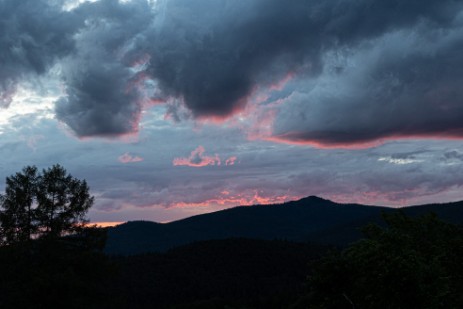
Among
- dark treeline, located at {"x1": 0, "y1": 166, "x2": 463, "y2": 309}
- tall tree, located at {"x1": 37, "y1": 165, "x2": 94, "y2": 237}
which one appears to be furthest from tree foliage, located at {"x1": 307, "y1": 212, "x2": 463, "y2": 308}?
tall tree, located at {"x1": 37, "y1": 165, "x2": 94, "y2": 237}

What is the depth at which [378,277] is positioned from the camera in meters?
21.1

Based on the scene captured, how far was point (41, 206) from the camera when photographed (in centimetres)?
3562

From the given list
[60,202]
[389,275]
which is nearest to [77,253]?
[60,202]

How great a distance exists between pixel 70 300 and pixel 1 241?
7.01 meters

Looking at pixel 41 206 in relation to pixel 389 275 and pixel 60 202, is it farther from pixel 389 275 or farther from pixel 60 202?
pixel 389 275

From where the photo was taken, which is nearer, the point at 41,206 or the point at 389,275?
the point at 389,275

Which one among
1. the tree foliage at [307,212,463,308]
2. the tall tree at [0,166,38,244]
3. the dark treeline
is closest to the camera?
the tree foliage at [307,212,463,308]

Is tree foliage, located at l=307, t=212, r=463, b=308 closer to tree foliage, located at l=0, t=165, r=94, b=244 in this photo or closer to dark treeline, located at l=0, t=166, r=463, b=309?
dark treeline, located at l=0, t=166, r=463, b=309

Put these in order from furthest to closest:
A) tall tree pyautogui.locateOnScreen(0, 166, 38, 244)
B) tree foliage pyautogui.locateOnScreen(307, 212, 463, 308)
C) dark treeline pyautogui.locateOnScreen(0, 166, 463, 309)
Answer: tall tree pyautogui.locateOnScreen(0, 166, 38, 244)
dark treeline pyautogui.locateOnScreen(0, 166, 463, 309)
tree foliage pyautogui.locateOnScreen(307, 212, 463, 308)

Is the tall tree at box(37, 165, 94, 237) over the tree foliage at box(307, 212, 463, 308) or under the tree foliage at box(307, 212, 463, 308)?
over

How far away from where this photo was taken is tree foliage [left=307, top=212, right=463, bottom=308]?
20.5 m

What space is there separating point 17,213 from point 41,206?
1.77 metres

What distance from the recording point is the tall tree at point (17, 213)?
114ft

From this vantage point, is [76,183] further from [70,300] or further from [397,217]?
[397,217]
